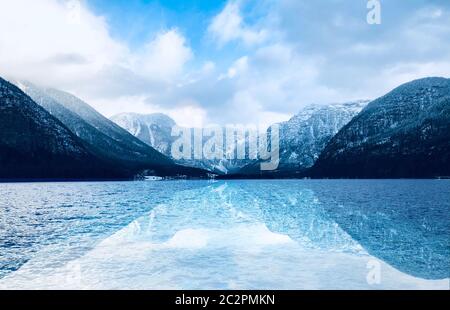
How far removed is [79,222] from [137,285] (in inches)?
1765

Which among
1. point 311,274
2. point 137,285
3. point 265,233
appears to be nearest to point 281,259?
point 311,274

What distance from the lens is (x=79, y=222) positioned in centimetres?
6725
